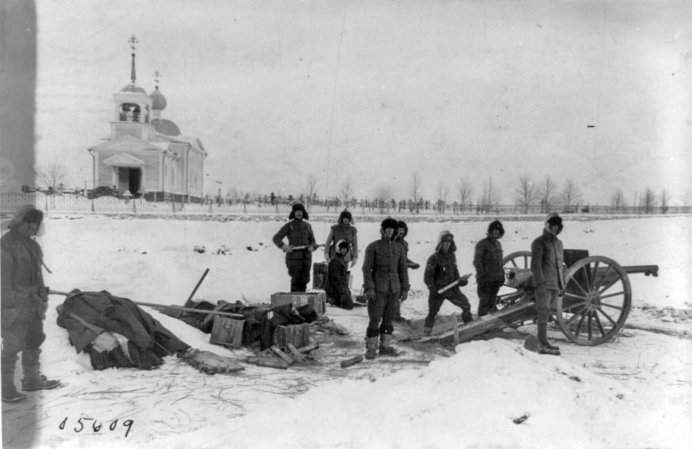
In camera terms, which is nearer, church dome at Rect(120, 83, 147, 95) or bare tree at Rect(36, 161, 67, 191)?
bare tree at Rect(36, 161, 67, 191)

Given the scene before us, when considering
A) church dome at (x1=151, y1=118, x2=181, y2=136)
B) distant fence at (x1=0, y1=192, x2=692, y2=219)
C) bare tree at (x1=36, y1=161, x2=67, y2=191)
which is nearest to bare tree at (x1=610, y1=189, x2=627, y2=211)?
distant fence at (x1=0, y1=192, x2=692, y2=219)

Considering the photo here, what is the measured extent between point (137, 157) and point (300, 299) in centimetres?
2532

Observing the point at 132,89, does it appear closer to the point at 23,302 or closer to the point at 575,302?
the point at 23,302

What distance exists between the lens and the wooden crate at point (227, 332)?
6770mm

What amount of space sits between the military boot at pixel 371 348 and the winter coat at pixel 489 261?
7.46ft

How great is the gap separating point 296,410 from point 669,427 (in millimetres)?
3097

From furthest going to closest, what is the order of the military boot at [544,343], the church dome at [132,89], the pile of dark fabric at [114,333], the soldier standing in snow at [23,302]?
the church dome at [132,89]
the military boot at [544,343]
the pile of dark fabric at [114,333]
the soldier standing in snow at [23,302]

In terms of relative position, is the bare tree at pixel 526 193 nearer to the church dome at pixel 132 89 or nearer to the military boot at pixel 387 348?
the military boot at pixel 387 348

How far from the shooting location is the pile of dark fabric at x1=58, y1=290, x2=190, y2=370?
5559 mm

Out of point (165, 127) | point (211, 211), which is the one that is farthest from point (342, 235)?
point (165, 127)

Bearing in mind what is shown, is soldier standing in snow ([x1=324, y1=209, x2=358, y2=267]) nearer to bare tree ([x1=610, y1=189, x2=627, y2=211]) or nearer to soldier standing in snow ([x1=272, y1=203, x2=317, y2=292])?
soldier standing in snow ([x1=272, y1=203, x2=317, y2=292])

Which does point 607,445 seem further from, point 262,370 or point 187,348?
point 187,348

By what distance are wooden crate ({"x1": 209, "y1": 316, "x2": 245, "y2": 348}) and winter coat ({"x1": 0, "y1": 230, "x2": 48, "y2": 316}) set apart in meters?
2.21

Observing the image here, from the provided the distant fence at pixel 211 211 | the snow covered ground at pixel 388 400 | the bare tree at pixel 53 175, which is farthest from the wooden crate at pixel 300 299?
the bare tree at pixel 53 175
